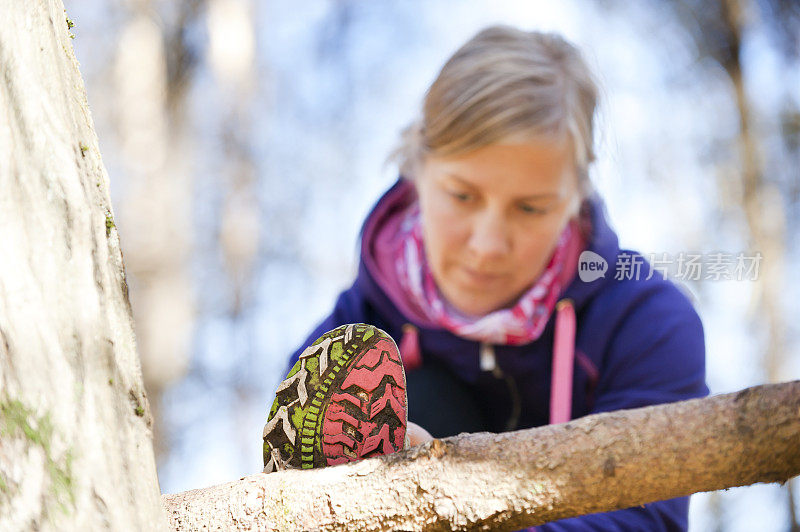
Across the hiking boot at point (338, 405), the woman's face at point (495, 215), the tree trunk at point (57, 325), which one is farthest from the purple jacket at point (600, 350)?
the tree trunk at point (57, 325)

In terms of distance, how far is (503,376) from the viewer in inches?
62.9

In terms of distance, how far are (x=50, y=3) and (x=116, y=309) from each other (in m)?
0.33

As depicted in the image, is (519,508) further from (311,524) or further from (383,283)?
(383,283)

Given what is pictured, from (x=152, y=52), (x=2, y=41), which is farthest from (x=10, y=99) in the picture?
(x=152, y=52)

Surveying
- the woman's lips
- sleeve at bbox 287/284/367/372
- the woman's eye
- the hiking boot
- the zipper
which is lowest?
the zipper

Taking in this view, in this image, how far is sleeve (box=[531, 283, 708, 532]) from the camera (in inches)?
49.2

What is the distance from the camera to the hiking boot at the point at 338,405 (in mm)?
855

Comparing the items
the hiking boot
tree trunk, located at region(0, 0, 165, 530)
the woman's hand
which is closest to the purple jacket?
the woman's hand

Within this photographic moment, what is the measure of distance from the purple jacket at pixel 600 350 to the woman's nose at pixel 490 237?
0.19m

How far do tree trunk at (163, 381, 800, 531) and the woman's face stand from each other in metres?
0.75

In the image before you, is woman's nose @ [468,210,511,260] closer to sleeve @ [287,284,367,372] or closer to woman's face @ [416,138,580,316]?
woman's face @ [416,138,580,316]

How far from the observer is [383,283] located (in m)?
1.68

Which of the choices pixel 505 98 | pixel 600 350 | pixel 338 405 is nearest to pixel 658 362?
pixel 600 350

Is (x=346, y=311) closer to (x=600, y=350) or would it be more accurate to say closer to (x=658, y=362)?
(x=600, y=350)
